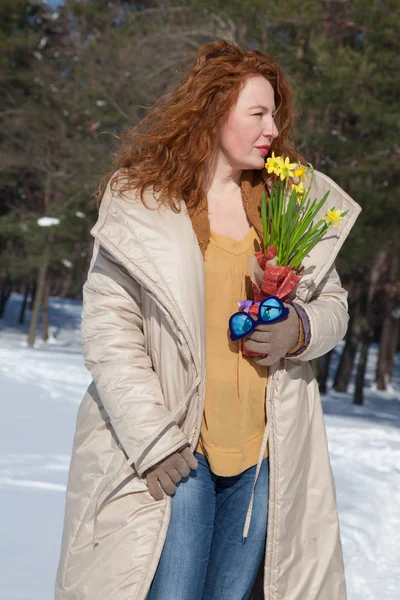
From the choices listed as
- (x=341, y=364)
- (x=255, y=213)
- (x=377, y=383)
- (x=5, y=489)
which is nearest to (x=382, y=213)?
(x=5, y=489)

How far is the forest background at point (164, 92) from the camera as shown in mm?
10844

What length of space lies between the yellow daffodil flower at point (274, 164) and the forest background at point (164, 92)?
171 cm

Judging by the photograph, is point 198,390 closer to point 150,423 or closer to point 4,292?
point 150,423

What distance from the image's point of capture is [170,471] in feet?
6.58

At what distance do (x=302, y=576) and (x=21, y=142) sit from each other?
21.4 meters

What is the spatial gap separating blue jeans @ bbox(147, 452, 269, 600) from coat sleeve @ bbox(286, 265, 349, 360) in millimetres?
307

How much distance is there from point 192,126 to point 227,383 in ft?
2.23

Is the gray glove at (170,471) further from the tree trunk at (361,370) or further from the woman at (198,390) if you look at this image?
the tree trunk at (361,370)

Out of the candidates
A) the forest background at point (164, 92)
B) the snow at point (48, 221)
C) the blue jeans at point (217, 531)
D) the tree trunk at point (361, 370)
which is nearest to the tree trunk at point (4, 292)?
the forest background at point (164, 92)

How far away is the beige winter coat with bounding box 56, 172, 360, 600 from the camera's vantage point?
202cm

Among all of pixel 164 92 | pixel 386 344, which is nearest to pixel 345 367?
pixel 386 344

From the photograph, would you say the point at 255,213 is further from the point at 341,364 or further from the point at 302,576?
the point at 341,364

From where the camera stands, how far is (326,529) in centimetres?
224

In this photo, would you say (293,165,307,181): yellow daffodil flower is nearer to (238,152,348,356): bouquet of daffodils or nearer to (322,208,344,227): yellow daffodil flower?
(238,152,348,356): bouquet of daffodils
